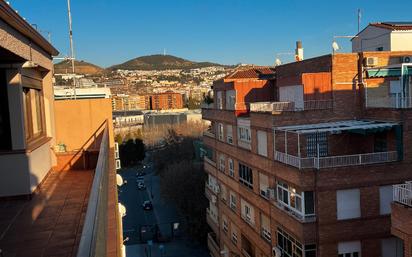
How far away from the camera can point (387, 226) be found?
55.4ft

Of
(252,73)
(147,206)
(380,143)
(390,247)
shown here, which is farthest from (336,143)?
(147,206)

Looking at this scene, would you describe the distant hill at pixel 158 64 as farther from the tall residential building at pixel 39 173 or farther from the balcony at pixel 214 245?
the tall residential building at pixel 39 173

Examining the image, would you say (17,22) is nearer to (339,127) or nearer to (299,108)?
(339,127)

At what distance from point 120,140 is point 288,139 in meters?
51.7

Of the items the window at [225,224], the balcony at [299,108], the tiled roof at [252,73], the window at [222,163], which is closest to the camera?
the balcony at [299,108]

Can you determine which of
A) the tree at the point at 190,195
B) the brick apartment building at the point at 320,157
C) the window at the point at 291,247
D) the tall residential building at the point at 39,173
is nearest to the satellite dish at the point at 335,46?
the brick apartment building at the point at 320,157

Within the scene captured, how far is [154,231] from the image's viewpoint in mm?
38969

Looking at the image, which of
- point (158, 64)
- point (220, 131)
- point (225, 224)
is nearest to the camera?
point (225, 224)

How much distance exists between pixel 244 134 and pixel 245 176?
2.12 meters

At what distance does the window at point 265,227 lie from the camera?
20.1 m

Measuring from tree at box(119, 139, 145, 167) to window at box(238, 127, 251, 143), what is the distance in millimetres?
44655

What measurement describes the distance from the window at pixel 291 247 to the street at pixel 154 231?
12354 mm

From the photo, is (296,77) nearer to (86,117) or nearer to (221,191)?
(221,191)

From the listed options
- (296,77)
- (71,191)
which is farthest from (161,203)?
(71,191)
